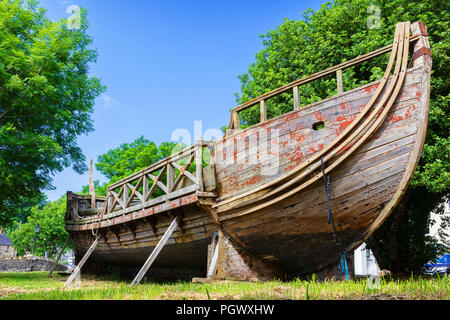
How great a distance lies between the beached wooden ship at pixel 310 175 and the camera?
462 cm

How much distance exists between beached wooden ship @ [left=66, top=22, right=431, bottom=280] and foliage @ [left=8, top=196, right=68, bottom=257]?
113 ft

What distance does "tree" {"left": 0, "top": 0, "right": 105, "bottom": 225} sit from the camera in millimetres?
11180

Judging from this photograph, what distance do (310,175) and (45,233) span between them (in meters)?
39.6

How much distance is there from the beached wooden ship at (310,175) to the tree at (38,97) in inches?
285

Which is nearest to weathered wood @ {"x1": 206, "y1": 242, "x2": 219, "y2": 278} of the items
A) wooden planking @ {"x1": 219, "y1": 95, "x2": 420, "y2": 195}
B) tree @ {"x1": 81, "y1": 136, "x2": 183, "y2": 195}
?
wooden planking @ {"x1": 219, "y1": 95, "x2": 420, "y2": 195}

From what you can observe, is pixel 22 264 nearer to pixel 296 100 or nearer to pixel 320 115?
pixel 296 100

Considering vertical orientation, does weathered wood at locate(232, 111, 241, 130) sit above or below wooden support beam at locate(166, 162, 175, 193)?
above

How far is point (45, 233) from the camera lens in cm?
3750

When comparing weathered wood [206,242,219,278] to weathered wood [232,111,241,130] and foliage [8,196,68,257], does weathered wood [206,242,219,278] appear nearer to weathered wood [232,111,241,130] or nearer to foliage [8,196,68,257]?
weathered wood [232,111,241,130]

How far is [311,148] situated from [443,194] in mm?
6060

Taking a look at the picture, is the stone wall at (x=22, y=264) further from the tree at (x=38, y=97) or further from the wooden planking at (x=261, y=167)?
the wooden planking at (x=261, y=167)

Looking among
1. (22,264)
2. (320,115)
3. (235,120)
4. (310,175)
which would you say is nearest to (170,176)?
(235,120)

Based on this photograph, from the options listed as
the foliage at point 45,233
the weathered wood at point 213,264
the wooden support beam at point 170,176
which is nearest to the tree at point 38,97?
the wooden support beam at point 170,176

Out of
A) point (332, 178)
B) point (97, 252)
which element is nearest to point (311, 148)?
point (332, 178)
